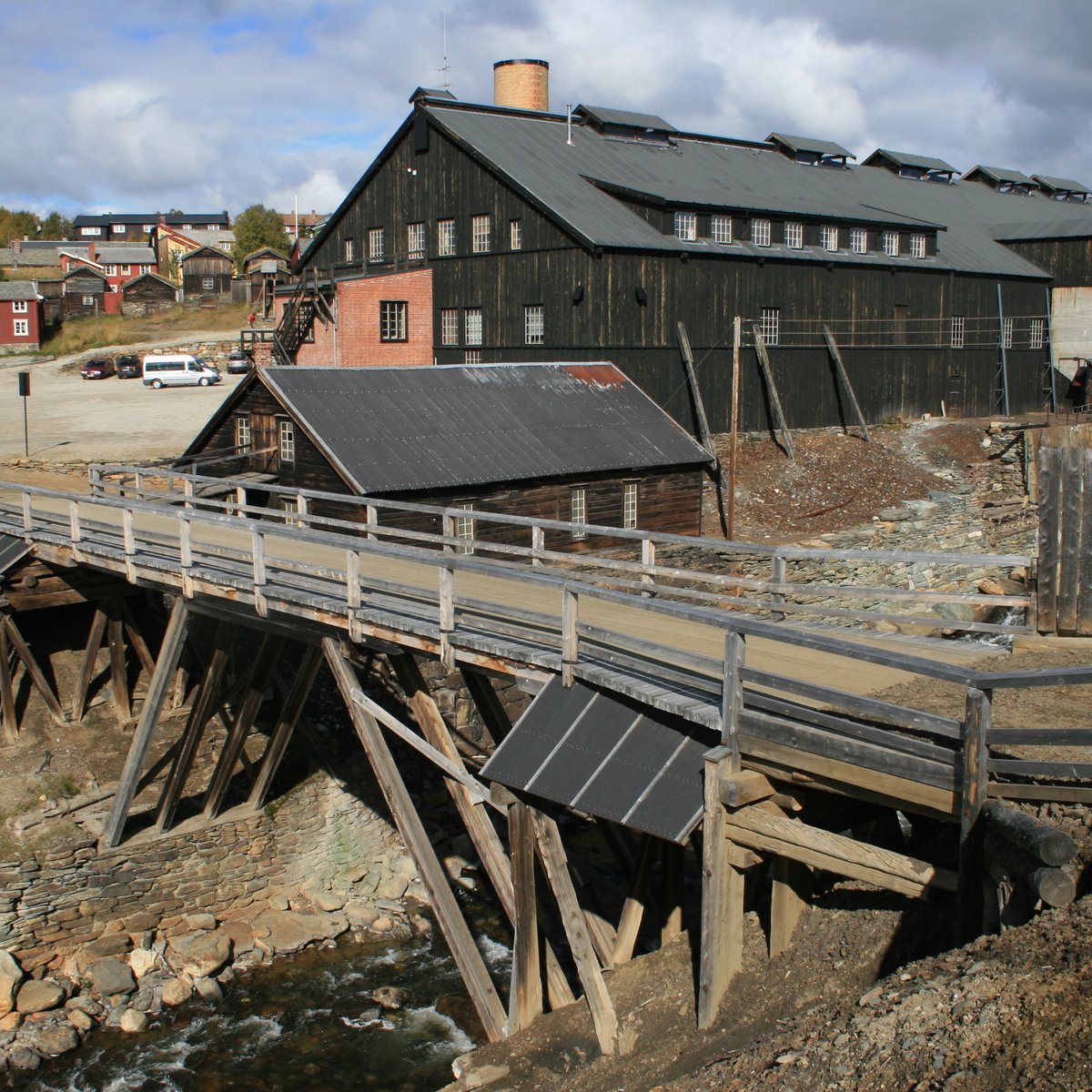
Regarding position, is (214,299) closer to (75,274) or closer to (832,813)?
(75,274)

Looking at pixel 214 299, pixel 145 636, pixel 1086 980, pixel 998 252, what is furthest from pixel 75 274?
pixel 1086 980

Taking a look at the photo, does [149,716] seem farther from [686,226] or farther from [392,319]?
[686,226]

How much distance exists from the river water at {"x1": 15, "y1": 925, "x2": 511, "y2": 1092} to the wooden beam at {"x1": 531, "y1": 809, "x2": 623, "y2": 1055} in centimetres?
470

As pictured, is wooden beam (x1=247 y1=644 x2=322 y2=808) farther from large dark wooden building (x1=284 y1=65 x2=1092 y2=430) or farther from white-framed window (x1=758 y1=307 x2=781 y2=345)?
white-framed window (x1=758 y1=307 x2=781 y2=345)

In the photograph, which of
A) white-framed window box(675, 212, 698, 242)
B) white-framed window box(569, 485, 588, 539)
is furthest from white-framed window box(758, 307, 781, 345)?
white-framed window box(569, 485, 588, 539)

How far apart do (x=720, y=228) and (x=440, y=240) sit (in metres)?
9.25

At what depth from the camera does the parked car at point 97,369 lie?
2248 inches

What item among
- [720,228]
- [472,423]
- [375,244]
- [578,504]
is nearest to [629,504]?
[578,504]

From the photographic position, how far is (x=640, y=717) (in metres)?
9.54

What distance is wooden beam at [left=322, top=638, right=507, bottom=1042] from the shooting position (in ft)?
37.0

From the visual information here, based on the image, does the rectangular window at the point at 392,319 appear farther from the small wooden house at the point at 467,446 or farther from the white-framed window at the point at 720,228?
the white-framed window at the point at 720,228

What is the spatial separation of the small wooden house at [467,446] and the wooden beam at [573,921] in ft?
46.1

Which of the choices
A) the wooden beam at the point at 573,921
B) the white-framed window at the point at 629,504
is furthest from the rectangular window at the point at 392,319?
the wooden beam at the point at 573,921

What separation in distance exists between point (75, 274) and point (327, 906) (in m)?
71.3
